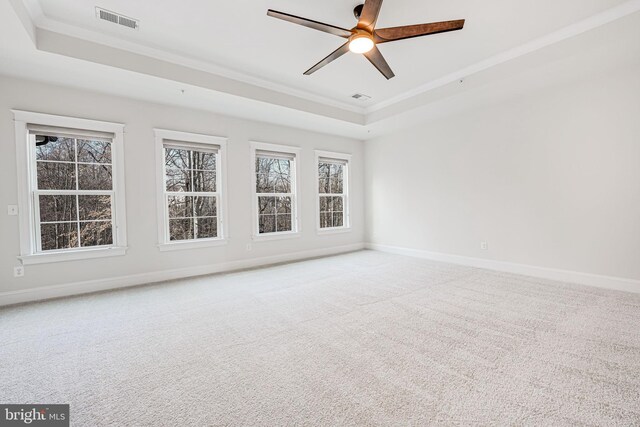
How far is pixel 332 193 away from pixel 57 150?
4522 mm

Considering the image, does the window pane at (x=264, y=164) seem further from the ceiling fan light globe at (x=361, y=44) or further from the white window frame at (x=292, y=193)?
the ceiling fan light globe at (x=361, y=44)

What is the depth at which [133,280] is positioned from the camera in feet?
12.9

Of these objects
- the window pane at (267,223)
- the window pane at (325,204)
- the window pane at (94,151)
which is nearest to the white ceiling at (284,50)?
the window pane at (94,151)

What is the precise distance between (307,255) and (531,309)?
3697 mm

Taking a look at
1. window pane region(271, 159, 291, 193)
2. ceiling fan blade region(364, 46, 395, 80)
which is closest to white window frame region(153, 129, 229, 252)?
window pane region(271, 159, 291, 193)

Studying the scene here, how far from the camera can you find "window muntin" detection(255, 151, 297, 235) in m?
5.20

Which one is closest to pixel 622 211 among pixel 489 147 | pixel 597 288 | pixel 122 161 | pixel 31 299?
pixel 597 288

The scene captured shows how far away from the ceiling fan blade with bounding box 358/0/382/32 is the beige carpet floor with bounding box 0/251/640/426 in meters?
2.61

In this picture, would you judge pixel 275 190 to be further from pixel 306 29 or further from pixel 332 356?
pixel 332 356

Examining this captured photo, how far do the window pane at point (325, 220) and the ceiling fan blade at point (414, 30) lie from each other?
3956 millimetres

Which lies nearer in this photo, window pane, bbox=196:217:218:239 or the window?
window pane, bbox=196:217:218:239

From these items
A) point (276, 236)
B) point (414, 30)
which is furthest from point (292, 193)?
point (414, 30)

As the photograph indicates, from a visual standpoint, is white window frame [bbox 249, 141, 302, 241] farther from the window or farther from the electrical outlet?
the electrical outlet

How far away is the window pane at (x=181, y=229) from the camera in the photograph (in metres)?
4.35
